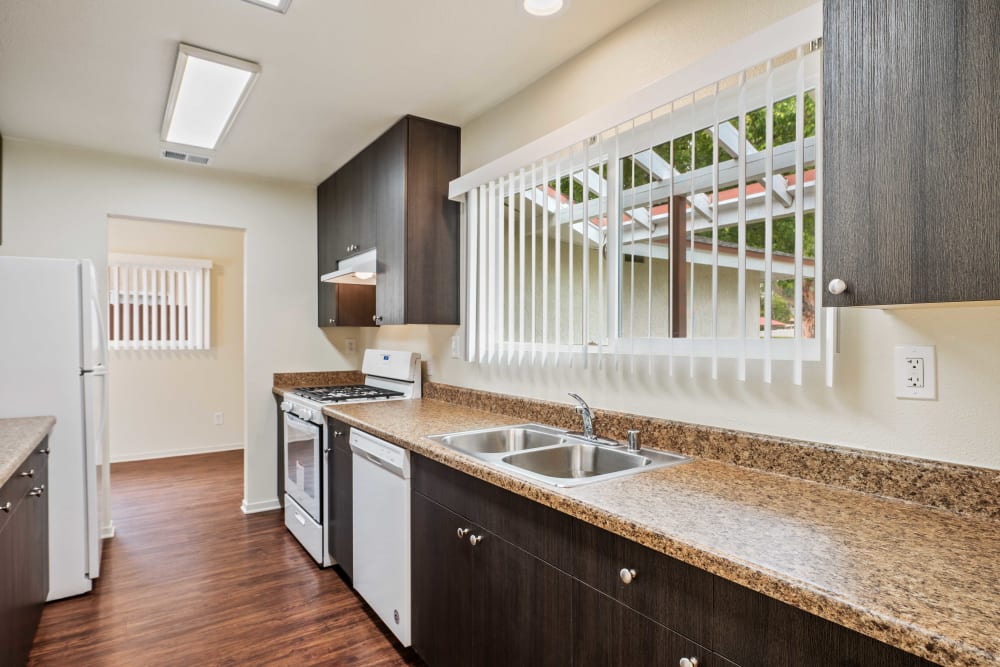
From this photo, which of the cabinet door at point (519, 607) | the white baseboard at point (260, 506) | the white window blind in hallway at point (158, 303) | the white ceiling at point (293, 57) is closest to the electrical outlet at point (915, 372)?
the cabinet door at point (519, 607)

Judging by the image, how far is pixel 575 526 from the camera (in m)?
1.29

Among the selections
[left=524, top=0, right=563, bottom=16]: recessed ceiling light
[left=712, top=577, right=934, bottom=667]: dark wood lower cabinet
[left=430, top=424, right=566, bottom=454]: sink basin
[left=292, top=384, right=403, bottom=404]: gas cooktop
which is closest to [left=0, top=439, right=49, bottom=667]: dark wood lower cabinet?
[left=292, top=384, right=403, bottom=404]: gas cooktop

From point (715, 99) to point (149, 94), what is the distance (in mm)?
2445

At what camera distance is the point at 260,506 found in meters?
3.76

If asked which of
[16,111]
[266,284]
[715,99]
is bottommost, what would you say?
[266,284]

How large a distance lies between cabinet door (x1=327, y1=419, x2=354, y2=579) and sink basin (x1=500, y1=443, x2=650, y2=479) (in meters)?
1.02

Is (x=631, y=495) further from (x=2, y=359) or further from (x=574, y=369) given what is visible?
(x=2, y=359)

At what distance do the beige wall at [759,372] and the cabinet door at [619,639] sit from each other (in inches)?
27.1

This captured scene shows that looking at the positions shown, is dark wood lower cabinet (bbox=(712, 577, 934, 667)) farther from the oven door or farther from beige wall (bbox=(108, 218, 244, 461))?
beige wall (bbox=(108, 218, 244, 461))

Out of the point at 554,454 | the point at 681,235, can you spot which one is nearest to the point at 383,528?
the point at 554,454

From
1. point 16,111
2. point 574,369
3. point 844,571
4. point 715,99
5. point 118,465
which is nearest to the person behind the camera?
point 844,571

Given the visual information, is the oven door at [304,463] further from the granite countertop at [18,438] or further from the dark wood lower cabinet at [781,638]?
the dark wood lower cabinet at [781,638]

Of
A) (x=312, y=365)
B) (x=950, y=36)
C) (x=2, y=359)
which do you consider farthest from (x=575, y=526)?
(x=312, y=365)

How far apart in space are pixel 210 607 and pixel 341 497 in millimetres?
719
